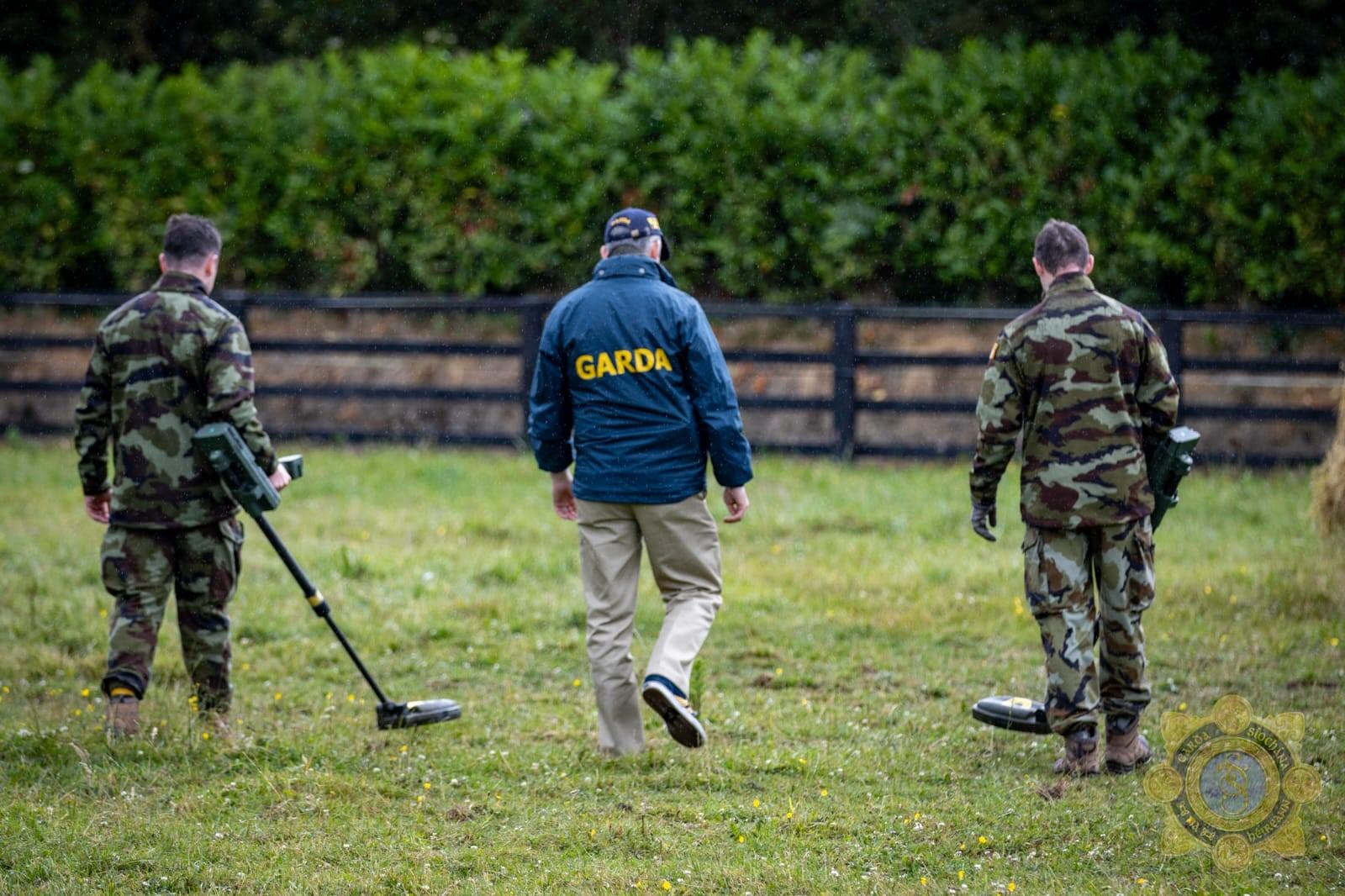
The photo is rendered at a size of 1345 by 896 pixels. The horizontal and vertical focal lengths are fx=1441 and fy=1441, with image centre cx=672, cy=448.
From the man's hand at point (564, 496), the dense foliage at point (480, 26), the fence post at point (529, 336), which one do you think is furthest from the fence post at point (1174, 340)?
the man's hand at point (564, 496)

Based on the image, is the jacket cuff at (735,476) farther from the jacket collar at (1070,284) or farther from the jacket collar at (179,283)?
the jacket collar at (179,283)

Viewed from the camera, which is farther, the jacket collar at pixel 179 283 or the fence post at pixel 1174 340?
the fence post at pixel 1174 340

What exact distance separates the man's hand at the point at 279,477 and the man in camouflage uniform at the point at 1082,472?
8.54 ft

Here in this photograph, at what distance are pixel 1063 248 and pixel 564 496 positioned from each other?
2.04 metres

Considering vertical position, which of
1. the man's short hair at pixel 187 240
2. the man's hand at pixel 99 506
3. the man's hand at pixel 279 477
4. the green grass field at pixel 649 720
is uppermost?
the man's short hair at pixel 187 240

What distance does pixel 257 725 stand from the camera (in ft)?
18.8

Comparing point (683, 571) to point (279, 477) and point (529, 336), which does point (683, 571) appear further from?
point (529, 336)

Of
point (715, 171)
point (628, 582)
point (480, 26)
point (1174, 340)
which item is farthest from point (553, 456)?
point (480, 26)

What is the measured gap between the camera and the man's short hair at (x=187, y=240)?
217 inches

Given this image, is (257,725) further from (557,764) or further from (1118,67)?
(1118,67)

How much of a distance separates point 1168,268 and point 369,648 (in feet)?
25.6

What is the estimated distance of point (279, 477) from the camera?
5516 mm

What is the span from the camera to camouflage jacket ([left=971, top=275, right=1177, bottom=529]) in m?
5.03

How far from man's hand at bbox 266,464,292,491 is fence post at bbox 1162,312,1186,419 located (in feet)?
24.5
